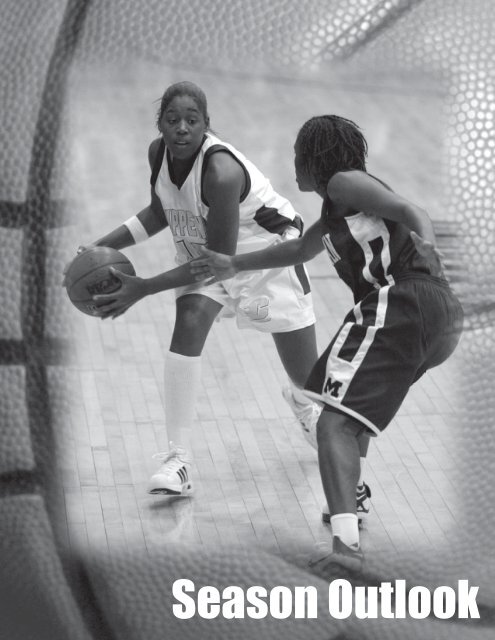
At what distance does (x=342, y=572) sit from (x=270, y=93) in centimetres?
564

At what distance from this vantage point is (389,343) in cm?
319

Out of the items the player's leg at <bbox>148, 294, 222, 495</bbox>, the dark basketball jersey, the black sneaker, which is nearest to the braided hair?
the dark basketball jersey

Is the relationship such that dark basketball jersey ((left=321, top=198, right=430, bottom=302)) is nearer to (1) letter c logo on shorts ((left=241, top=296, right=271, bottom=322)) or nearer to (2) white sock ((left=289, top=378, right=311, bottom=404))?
(1) letter c logo on shorts ((left=241, top=296, right=271, bottom=322))

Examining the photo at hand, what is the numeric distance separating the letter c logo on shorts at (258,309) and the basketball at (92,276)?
1.51 ft

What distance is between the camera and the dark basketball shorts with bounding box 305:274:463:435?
10.5ft

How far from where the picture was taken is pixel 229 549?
347 cm

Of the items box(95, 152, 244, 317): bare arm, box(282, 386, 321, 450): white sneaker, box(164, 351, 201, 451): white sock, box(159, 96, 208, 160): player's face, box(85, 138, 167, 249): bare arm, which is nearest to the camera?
box(159, 96, 208, 160): player's face

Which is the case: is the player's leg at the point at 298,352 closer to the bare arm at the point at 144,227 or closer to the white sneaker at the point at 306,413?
the white sneaker at the point at 306,413

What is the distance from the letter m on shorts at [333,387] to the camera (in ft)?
10.6

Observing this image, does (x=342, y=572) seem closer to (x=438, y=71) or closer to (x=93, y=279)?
(x=93, y=279)

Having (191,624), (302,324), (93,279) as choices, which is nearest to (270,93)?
(302,324)

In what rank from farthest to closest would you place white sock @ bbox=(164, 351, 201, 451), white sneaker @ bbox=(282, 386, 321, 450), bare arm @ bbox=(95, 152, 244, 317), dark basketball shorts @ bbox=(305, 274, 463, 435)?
white sneaker @ bbox=(282, 386, 321, 450)
white sock @ bbox=(164, 351, 201, 451)
bare arm @ bbox=(95, 152, 244, 317)
dark basketball shorts @ bbox=(305, 274, 463, 435)

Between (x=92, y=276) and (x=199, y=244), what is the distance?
0.41m

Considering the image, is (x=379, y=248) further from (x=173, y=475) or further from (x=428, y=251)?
(x=173, y=475)
